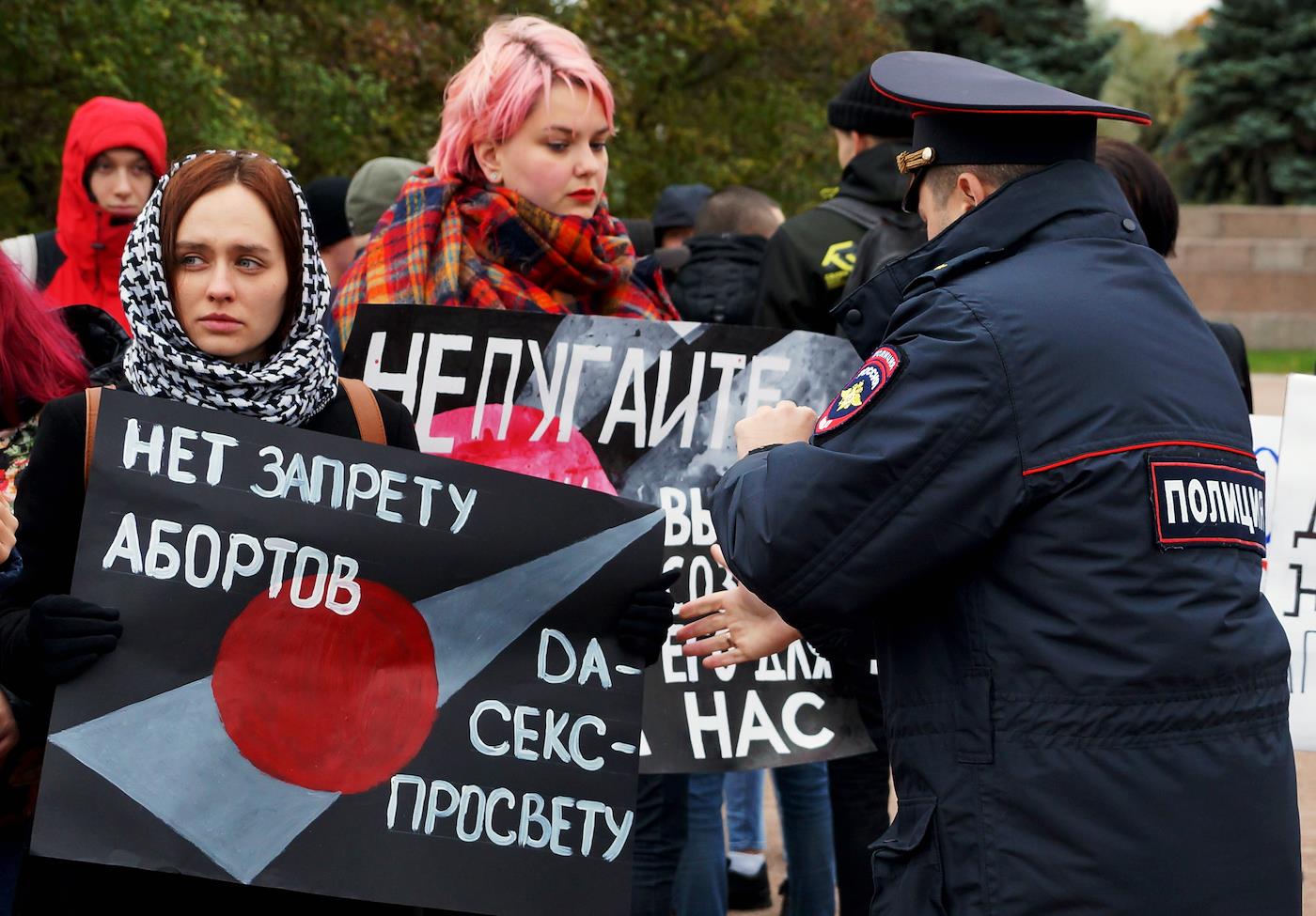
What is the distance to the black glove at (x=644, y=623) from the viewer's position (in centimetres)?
286

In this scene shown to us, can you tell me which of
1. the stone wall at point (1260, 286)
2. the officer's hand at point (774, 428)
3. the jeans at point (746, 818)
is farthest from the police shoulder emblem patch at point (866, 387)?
the stone wall at point (1260, 286)

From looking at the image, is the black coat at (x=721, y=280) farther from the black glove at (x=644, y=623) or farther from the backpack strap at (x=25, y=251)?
the black glove at (x=644, y=623)

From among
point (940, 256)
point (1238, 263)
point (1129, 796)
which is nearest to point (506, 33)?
point (940, 256)

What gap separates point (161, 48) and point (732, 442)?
8759 millimetres

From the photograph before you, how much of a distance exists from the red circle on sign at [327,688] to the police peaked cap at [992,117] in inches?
44.3

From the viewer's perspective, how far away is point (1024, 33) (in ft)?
86.4

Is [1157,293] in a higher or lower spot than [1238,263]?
lower

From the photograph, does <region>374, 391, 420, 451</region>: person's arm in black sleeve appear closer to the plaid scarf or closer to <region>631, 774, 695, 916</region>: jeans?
the plaid scarf

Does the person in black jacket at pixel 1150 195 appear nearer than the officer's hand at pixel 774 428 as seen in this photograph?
No

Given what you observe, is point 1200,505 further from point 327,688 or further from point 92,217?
point 92,217

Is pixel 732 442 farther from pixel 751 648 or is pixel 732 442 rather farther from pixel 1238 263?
pixel 1238 263

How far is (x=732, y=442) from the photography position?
3646 mm

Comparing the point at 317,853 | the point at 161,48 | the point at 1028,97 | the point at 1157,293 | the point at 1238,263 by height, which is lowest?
the point at 317,853

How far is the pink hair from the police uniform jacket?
4.62 feet
